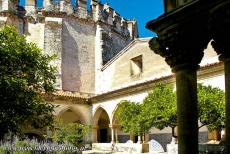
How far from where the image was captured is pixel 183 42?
3.85 meters

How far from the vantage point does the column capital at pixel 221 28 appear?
319 centimetres

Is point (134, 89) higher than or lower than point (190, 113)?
higher

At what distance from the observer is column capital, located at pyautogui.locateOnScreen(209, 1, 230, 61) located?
319cm

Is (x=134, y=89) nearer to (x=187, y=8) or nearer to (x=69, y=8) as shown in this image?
(x=69, y=8)

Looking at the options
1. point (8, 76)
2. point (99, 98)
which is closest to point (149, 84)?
A: point (99, 98)

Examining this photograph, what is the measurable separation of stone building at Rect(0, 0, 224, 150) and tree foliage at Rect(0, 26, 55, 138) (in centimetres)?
786

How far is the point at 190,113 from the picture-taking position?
3.82m

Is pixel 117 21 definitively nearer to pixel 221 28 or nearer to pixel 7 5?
pixel 7 5

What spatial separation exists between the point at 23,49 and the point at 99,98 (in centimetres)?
1046

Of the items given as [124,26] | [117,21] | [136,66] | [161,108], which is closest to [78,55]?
[117,21]

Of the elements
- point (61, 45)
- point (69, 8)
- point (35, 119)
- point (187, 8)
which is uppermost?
A: point (69, 8)

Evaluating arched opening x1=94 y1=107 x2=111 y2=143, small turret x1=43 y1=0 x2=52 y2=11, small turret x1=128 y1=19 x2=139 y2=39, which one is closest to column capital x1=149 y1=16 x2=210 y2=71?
arched opening x1=94 y1=107 x2=111 y2=143

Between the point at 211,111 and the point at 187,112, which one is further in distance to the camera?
the point at 211,111

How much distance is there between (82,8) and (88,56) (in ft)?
13.9
